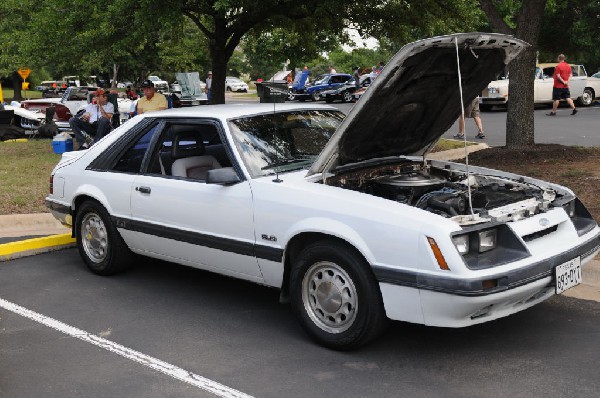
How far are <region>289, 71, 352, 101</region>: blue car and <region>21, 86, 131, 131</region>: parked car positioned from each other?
46.9ft

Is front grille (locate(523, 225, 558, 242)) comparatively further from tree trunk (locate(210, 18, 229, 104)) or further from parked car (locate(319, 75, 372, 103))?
parked car (locate(319, 75, 372, 103))

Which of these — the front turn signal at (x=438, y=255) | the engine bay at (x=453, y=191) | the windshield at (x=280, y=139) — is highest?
the windshield at (x=280, y=139)

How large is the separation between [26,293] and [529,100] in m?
7.32

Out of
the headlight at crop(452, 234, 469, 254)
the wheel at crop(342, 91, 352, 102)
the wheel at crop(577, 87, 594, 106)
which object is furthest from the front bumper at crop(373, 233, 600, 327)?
the wheel at crop(342, 91, 352, 102)

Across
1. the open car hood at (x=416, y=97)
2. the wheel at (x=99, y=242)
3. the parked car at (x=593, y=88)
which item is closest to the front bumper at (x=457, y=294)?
the open car hood at (x=416, y=97)

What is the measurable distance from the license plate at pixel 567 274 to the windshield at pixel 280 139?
1.93 m

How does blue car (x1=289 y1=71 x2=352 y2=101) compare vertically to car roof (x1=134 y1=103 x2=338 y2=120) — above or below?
above

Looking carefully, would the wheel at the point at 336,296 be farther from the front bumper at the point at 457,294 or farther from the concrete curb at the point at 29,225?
the concrete curb at the point at 29,225

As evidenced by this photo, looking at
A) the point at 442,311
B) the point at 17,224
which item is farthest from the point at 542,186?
the point at 17,224

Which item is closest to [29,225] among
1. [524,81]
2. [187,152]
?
[187,152]

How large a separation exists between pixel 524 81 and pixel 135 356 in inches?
294

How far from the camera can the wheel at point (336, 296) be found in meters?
4.27

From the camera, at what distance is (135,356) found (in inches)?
176

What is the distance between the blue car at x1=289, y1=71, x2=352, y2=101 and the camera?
117 feet
